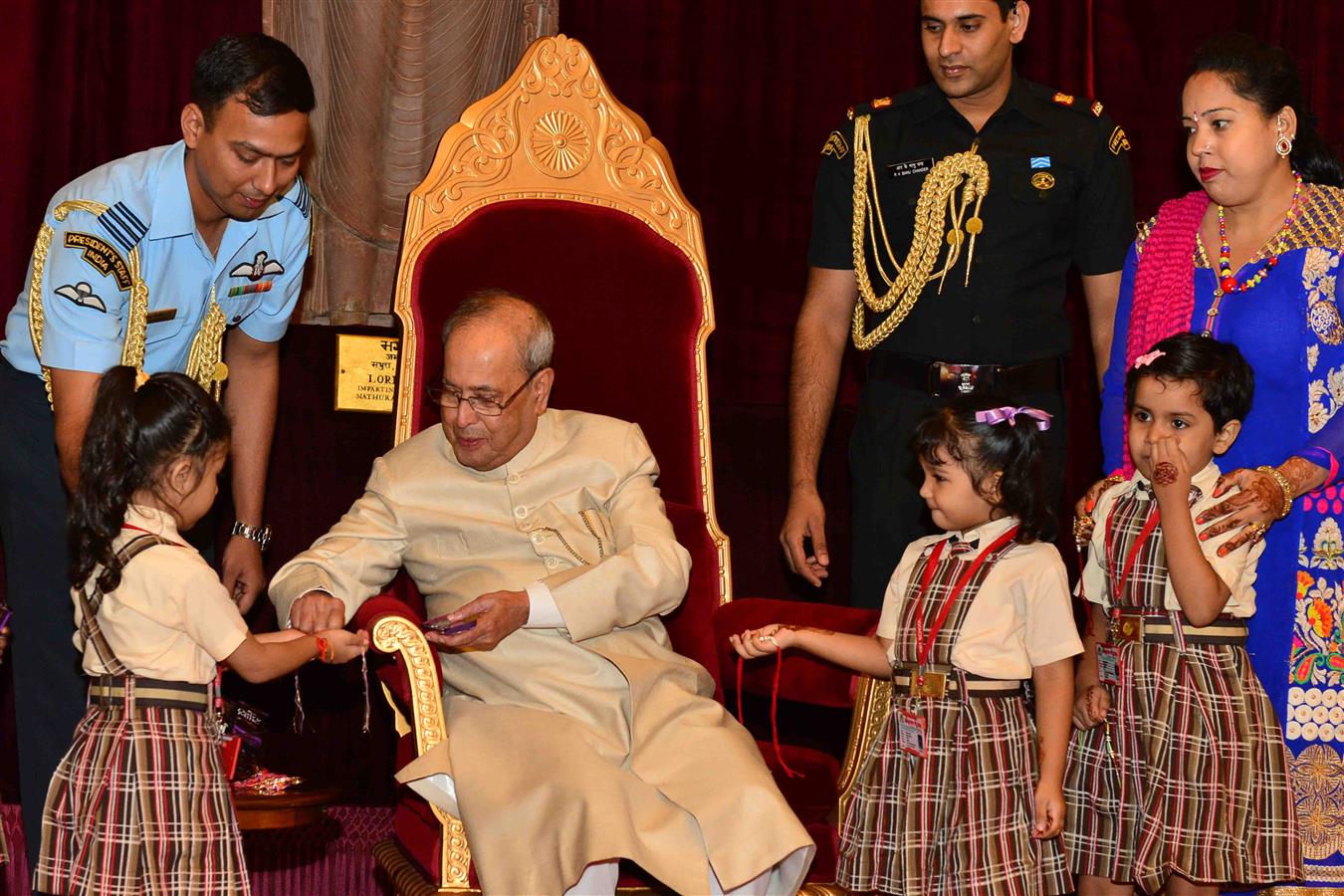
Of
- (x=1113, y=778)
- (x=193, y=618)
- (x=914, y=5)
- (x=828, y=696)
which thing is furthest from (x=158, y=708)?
(x=914, y=5)

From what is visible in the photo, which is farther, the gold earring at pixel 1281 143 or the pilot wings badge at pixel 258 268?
the pilot wings badge at pixel 258 268

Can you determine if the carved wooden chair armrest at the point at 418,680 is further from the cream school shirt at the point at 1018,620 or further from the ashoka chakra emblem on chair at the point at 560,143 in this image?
the ashoka chakra emblem on chair at the point at 560,143

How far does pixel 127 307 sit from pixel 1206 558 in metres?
2.24

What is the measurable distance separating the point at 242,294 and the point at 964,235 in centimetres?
171

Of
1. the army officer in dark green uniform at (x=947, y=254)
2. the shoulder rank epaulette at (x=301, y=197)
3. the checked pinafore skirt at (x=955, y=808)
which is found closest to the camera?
the checked pinafore skirt at (x=955, y=808)

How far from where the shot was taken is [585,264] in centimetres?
373

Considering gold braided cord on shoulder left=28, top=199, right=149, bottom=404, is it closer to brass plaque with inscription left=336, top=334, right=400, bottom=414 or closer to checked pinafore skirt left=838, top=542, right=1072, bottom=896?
brass plaque with inscription left=336, top=334, right=400, bottom=414

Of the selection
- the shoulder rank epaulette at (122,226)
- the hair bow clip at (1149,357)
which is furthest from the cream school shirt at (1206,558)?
the shoulder rank epaulette at (122,226)

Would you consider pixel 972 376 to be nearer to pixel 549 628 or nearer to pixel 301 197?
pixel 549 628

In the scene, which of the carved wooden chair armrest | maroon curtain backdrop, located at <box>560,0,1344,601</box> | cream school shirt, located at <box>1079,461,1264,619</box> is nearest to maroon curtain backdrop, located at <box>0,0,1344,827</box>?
maroon curtain backdrop, located at <box>560,0,1344,601</box>

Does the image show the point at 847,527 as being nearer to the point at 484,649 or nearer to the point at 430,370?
the point at 430,370

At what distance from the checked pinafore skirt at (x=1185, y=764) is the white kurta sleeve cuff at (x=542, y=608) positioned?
1.14m

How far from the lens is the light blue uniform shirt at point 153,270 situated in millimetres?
3080

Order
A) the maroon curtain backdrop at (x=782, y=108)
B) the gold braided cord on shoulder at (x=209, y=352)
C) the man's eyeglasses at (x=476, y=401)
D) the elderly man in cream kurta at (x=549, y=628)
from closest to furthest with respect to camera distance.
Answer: the elderly man in cream kurta at (x=549, y=628) < the man's eyeglasses at (x=476, y=401) < the gold braided cord on shoulder at (x=209, y=352) < the maroon curtain backdrop at (x=782, y=108)
